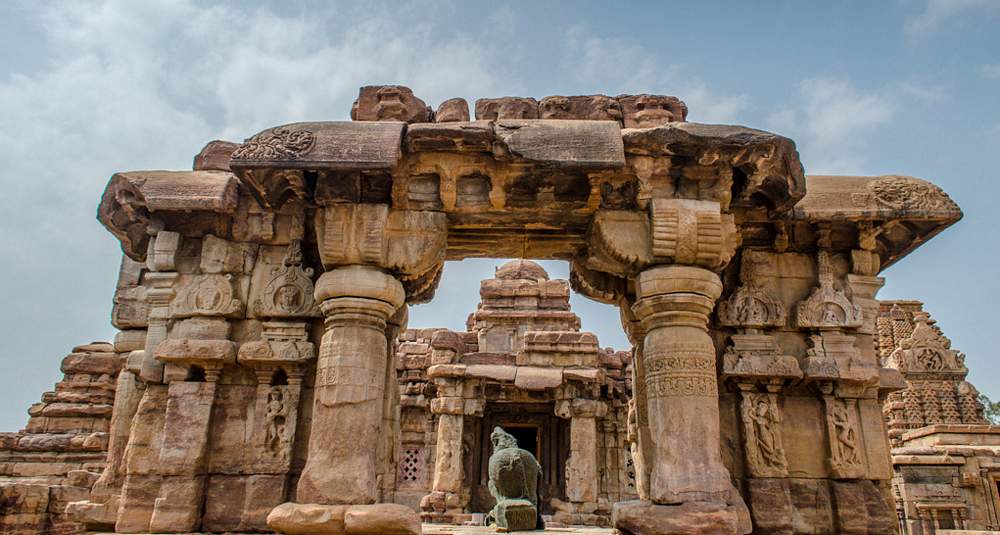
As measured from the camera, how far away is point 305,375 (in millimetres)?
5797

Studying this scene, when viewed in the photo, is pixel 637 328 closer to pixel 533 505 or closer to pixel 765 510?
pixel 765 510

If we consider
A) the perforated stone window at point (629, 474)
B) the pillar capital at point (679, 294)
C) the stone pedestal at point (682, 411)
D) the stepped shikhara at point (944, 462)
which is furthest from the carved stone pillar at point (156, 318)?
the stepped shikhara at point (944, 462)

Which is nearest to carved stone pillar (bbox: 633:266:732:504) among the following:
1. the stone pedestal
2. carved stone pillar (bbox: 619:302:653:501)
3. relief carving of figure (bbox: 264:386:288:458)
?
the stone pedestal

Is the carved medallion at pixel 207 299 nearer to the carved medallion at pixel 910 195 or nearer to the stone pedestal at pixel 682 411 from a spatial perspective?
the stone pedestal at pixel 682 411

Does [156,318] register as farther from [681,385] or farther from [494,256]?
[681,385]

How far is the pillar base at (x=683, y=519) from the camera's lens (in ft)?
14.3

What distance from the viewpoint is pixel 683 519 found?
14.4 ft

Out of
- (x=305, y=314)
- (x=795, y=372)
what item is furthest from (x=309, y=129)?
(x=795, y=372)

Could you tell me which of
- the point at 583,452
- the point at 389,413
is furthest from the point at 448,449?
the point at 389,413

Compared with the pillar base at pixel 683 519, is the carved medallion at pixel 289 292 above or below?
above

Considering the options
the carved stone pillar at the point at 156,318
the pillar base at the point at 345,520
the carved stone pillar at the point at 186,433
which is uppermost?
the carved stone pillar at the point at 156,318

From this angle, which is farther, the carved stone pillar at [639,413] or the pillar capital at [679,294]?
the carved stone pillar at [639,413]

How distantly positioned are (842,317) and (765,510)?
187cm

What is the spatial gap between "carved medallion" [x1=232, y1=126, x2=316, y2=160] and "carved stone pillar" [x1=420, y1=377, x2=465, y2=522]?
8.73 metres
